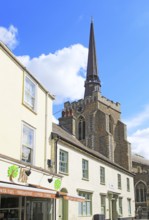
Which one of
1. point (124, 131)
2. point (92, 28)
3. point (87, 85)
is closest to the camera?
point (124, 131)

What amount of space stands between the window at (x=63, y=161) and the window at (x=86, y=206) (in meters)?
3.32

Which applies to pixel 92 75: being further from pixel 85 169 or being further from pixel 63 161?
pixel 63 161

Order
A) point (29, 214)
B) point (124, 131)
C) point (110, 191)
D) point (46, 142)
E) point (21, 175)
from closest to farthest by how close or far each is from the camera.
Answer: point (21, 175) < point (29, 214) < point (46, 142) < point (110, 191) < point (124, 131)

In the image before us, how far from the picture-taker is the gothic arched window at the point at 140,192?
68125mm

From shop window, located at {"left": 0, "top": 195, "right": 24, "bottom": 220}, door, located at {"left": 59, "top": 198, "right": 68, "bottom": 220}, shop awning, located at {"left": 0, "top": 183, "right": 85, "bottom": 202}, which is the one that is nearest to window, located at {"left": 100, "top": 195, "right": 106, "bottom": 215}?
door, located at {"left": 59, "top": 198, "right": 68, "bottom": 220}

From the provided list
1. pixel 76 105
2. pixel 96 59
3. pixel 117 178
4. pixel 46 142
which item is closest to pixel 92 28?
pixel 96 59

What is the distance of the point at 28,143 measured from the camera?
675 inches

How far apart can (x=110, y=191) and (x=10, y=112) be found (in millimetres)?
17776

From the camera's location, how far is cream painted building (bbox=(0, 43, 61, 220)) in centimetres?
1471

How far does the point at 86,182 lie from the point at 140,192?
46.8 metres

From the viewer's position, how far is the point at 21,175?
15258 millimetres

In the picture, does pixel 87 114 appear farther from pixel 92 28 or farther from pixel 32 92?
pixel 32 92

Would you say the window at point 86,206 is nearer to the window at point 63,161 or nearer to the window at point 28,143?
the window at point 63,161

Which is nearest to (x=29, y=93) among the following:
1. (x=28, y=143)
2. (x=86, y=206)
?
(x=28, y=143)
